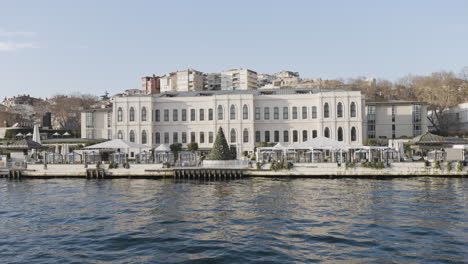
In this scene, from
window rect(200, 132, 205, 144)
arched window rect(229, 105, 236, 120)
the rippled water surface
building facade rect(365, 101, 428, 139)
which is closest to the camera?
the rippled water surface

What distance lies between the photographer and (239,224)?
18.1 metres

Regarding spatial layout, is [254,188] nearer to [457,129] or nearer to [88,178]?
[88,178]

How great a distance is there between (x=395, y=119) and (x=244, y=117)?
24.3 metres

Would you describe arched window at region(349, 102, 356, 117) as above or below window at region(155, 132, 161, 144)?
above

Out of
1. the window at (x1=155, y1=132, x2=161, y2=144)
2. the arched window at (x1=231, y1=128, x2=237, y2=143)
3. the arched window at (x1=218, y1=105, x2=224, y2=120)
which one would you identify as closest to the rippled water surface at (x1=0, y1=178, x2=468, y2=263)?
the arched window at (x1=231, y1=128, x2=237, y2=143)

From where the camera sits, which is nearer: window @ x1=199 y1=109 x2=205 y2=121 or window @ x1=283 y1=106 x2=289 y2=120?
window @ x1=283 y1=106 x2=289 y2=120

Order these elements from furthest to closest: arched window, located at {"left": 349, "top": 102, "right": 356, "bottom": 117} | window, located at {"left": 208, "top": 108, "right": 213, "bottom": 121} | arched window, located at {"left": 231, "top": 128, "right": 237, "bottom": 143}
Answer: window, located at {"left": 208, "top": 108, "right": 213, "bottom": 121} < arched window, located at {"left": 231, "top": 128, "right": 237, "bottom": 143} < arched window, located at {"left": 349, "top": 102, "right": 356, "bottom": 117}

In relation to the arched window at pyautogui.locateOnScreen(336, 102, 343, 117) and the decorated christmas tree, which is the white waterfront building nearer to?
the arched window at pyautogui.locateOnScreen(336, 102, 343, 117)

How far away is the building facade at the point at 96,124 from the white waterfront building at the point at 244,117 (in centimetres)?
1206

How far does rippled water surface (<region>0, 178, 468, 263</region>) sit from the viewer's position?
1398 centimetres

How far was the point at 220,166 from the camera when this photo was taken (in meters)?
36.8

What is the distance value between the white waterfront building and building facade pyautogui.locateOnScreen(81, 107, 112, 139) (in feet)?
39.6

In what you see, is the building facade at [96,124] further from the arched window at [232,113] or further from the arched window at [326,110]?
the arched window at [326,110]

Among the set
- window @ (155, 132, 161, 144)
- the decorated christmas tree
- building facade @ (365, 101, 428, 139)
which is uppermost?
building facade @ (365, 101, 428, 139)
